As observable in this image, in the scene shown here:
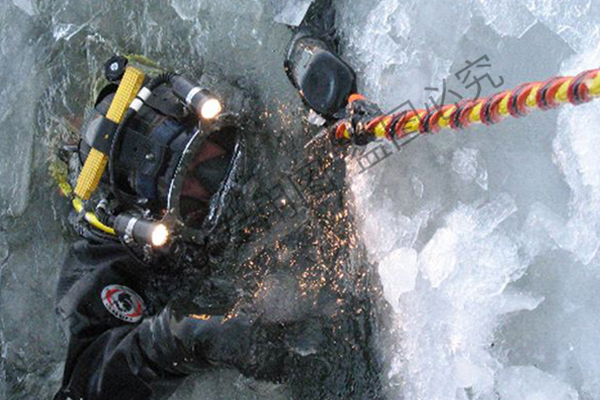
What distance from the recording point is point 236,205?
339 centimetres

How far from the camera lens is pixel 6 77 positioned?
14.3ft

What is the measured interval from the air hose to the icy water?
309 mm

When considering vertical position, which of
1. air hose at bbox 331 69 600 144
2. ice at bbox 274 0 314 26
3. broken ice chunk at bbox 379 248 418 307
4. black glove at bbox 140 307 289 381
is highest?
ice at bbox 274 0 314 26

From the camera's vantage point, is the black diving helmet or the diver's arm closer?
the diver's arm

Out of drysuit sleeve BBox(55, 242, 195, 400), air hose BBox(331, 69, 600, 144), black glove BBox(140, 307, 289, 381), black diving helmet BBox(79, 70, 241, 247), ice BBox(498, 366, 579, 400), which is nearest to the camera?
air hose BBox(331, 69, 600, 144)

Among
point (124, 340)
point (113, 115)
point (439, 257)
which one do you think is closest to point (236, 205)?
point (113, 115)

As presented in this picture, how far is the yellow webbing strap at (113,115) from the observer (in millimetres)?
3229

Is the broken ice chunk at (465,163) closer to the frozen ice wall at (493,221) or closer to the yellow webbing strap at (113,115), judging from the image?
the frozen ice wall at (493,221)

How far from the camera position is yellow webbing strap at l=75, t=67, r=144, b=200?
3.23 m

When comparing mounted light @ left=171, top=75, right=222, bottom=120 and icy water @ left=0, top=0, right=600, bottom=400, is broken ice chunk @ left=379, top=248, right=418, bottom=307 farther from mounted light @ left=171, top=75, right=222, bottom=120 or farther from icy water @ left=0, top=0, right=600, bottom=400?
mounted light @ left=171, top=75, right=222, bottom=120

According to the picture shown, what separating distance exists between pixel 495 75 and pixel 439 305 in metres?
0.93

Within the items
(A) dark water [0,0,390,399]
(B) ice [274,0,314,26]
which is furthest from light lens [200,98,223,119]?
(B) ice [274,0,314,26]

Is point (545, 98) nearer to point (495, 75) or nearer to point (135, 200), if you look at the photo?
point (495, 75)

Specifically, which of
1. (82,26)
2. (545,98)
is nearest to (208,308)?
(545,98)
